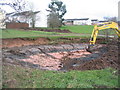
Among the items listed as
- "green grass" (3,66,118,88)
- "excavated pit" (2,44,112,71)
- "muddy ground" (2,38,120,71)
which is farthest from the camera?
"muddy ground" (2,38,120,71)

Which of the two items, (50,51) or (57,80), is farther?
(50,51)

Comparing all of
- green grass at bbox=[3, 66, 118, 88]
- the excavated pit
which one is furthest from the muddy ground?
green grass at bbox=[3, 66, 118, 88]

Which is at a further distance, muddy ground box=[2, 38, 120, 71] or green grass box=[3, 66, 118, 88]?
muddy ground box=[2, 38, 120, 71]

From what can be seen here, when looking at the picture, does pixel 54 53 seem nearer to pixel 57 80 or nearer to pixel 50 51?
pixel 50 51

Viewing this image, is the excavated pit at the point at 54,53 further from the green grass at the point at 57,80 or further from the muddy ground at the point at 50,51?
the green grass at the point at 57,80

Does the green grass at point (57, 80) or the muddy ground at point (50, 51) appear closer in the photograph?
the green grass at point (57, 80)

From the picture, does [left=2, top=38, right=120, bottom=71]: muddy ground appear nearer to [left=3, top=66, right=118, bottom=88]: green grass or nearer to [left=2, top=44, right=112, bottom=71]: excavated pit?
[left=2, top=44, right=112, bottom=71]: excavated pit

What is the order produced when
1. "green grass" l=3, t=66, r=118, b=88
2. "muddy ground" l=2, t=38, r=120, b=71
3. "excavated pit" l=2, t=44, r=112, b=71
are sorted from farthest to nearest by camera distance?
"muddy ground" l=2, t=38, r=120, b=71
"excavated pit" l=2, t=44, r=112, b=71
"green grass" l=3, t=66, r=118, b=88

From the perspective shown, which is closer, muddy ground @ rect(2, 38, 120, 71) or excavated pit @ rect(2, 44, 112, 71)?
excavated pit @ rect(2, 44, 112, 71)

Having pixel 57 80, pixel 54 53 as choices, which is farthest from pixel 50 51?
pixel 57 80

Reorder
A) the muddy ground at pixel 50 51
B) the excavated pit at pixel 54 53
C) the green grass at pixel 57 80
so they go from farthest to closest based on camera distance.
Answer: the muddy ground at pixel 50 51 → the excavated pit at pixel 54 53 → the green grass at pixel 57 80

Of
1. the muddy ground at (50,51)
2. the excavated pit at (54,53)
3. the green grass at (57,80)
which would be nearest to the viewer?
the green grass at (57,80)

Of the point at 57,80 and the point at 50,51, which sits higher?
the point at 57,80

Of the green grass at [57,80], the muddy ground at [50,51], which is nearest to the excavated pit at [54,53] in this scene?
the muddy ground at [50,51]
